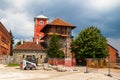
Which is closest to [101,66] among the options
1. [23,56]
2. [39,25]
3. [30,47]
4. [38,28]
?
[23,56]

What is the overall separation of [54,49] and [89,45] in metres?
10.5

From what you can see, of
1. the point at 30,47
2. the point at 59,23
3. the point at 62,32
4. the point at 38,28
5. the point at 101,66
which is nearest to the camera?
the point at 101,66

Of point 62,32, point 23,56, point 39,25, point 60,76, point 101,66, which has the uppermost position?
point 39,25

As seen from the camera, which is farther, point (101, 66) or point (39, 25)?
point (39, 25)

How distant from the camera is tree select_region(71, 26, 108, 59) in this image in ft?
182

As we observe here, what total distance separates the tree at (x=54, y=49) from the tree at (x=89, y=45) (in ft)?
16.5

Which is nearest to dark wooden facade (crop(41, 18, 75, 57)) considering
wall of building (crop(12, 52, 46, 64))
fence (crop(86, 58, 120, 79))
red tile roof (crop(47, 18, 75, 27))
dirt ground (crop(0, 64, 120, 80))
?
red tile roof (crop(47, 18, 75, 27))

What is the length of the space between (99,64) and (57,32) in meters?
32.6

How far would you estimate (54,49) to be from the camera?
205ft

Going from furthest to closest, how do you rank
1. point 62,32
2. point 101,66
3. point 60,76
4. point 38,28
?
1. point 38,28
2. point 62,32
3. point 101,66
4. point 60,76

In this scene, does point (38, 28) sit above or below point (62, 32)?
above

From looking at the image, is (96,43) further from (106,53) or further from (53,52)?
(53,52)

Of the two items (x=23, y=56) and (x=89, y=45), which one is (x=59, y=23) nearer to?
(x=23, y=56)

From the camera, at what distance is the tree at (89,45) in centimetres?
5538
